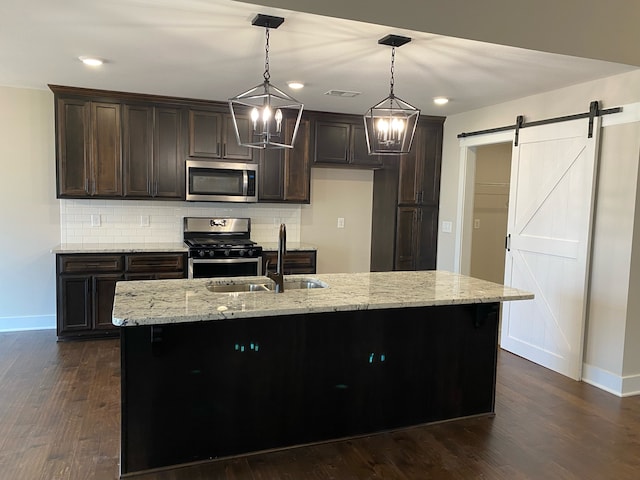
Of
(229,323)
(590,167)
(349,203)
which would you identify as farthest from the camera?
(349,203)

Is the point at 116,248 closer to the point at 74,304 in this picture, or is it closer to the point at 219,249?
the point at 74,304

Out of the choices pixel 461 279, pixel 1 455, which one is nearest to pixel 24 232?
pixel 1 455

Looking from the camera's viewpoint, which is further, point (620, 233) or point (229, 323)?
point (620, 233)

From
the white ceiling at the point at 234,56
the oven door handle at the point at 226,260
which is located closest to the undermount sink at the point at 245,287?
the white ceiling at the point at 234,56

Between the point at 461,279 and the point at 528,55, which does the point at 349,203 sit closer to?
the point at 461,279

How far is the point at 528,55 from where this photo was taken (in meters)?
3.15

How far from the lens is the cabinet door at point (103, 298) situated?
454 cm

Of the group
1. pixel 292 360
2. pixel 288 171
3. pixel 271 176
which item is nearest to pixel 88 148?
pixel 271 176

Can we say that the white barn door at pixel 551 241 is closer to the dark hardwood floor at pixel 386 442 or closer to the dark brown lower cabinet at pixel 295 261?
the dark hardwood floor at pixel 386 442

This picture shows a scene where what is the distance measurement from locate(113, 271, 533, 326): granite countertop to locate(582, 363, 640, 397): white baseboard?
1.37 metres

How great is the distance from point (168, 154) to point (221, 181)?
58 cm

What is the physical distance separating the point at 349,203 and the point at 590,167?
9.08 feet

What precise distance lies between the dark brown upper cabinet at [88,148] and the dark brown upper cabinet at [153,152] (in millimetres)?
94

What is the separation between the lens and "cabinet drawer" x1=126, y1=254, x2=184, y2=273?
15.1ft
